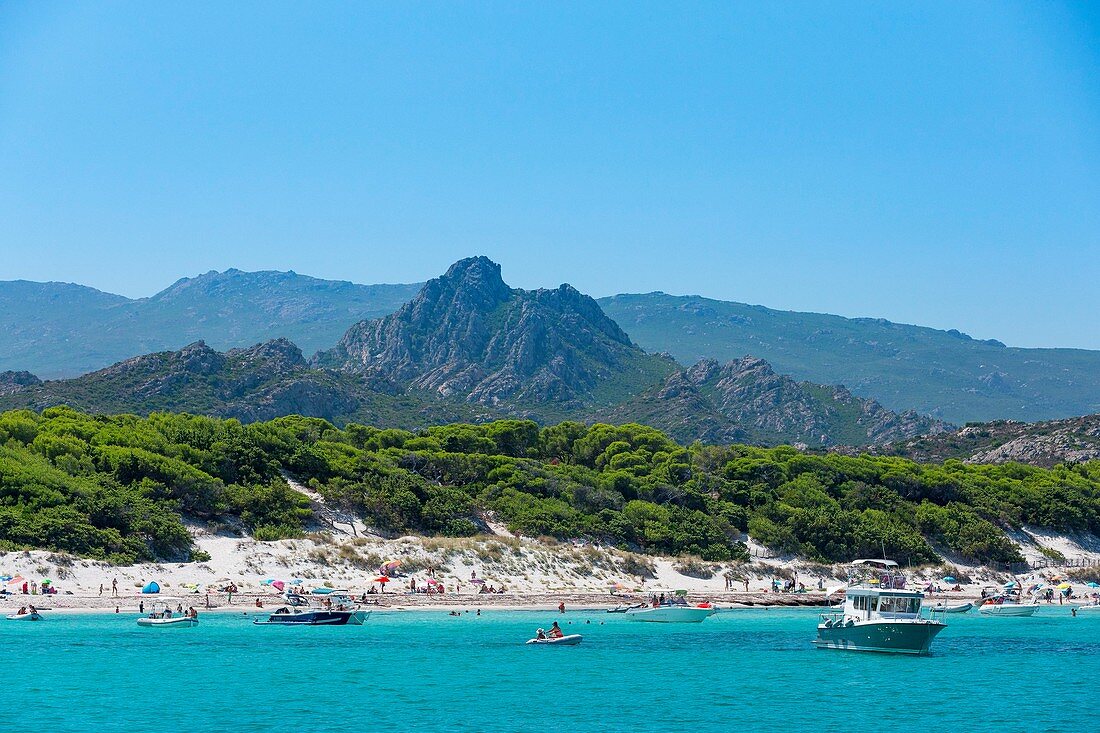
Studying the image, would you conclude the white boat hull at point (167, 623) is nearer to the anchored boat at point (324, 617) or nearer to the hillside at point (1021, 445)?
the anchored boat at point (324, 617)

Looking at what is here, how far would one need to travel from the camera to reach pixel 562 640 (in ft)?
197

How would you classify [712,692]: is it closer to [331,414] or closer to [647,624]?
[647,624]

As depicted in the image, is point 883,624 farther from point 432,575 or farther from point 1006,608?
point 432,575

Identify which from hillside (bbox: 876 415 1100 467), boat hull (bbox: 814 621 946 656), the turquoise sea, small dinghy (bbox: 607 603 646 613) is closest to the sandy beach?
small dinghy (bbox: 607 603 646 613)

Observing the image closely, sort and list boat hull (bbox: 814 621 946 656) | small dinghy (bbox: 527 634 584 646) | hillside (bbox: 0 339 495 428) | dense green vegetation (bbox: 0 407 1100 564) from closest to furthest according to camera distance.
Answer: boat hull (bbox: 814 621 946 656) → small dinghy (bbox: 527 634 584 646) → dense green vegetation (bbox: 0 407 1100 564) → hillside (bbox: 0 339 495 428)

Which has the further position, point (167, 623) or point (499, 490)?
point (499, 490)

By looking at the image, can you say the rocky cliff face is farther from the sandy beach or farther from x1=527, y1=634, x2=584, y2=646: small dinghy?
x1=527, y1=634, x2=584, y2=646: small dinghy

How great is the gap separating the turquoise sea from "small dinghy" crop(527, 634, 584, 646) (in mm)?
767

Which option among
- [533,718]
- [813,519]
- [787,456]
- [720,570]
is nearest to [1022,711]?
[533,718]

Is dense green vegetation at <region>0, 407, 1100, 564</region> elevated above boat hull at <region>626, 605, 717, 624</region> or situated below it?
above

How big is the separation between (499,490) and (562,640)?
37450 mm

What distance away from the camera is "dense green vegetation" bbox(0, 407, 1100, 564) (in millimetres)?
77438

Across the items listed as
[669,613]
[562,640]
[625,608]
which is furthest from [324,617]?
[669,613]

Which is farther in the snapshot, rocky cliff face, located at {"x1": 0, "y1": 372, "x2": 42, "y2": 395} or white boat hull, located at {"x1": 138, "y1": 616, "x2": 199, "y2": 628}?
rocky cliff face, located at {"x1": 0, "y1": 372, "x2": 42, "y2": 395}
